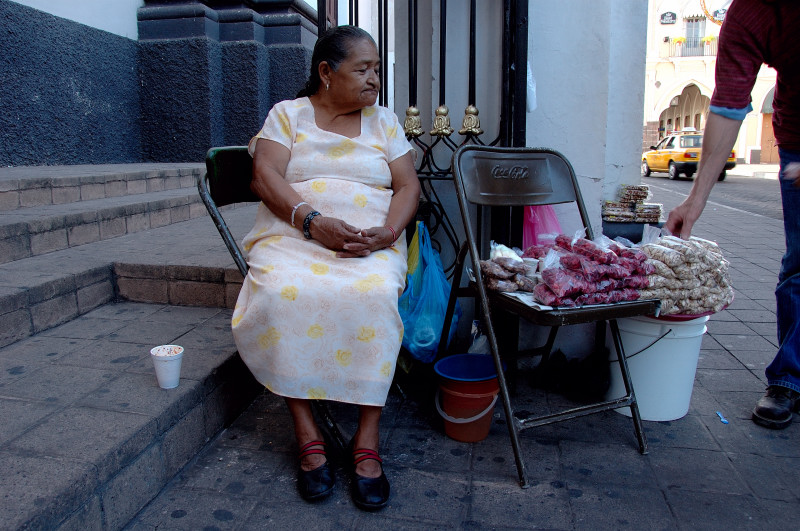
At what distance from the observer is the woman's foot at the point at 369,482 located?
2.01 m

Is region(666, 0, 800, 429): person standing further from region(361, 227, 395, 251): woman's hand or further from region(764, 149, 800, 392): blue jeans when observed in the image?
region(361, 227, 395, 251): woman's hand

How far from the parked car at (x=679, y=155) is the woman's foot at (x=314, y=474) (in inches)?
791

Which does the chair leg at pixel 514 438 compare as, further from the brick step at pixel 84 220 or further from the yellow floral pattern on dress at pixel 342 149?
the brick step at pixel 84 220

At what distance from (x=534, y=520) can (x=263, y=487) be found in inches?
35.7

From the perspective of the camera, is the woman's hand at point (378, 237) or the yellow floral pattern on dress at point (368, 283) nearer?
the yellow floral pattern on dress at point (368, 283)

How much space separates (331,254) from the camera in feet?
7.64

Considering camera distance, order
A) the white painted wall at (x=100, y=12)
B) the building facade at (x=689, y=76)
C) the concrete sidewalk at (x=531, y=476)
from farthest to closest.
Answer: the building facade at (x=689, y=76)
the white painted wall at (x=100, y=12)
the concrete sidewalk at (x=531, y=476)

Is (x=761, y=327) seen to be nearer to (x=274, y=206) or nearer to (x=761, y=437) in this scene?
(x=761, y=437)

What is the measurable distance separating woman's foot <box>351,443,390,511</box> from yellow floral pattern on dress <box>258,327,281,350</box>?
1.55ft

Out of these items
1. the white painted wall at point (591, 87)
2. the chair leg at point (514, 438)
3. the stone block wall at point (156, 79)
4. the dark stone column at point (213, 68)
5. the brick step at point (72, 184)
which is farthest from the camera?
the dark stone column at point (213, 68)

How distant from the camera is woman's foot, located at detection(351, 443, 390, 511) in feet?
6.59

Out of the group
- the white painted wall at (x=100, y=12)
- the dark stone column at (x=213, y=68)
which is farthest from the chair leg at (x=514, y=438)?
the dark stone column at (x=213, y=68)

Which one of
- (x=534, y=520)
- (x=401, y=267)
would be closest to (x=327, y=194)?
(x=401, y=267)

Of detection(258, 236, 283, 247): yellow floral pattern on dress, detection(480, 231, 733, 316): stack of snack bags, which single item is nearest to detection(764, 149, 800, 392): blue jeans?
detection(480, 231, 733, 316): stack of snack bags
